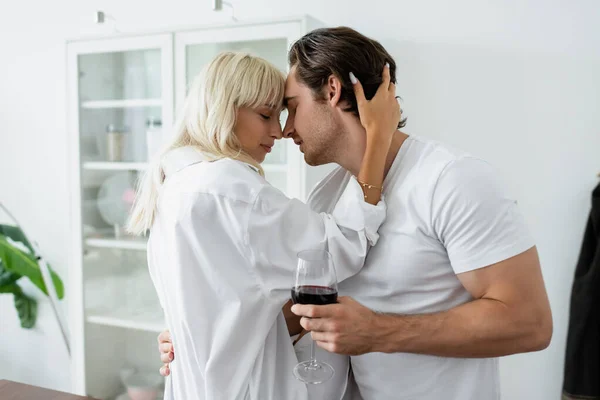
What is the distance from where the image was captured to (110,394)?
2861 mm

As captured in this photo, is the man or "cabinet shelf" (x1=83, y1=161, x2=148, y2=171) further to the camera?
"cabinet shelf" (x1=83, y1=161, x2=148, y2=171)

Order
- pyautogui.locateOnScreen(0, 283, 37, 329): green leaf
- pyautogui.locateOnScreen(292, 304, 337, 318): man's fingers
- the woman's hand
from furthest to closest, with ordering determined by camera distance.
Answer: pyautogui.locateOnScreen(0, 283, 37, 329): green leaf → the woman's hand → pyautogui.locateOnScreen(292, 304, 337, 318): man's fingers

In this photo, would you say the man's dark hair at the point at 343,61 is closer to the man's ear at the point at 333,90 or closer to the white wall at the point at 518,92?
the man's ear at the point at 333,90

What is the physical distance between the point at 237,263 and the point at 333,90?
562 mm

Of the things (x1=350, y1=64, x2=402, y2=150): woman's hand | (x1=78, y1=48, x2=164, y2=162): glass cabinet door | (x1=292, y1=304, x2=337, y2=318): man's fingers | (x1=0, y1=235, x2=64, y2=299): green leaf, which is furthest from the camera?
(x1=0, y1=235, x2=64, y2=299): green leaf

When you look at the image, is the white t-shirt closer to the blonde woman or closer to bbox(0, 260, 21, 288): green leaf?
the blonde woman

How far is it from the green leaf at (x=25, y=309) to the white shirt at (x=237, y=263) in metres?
2.34

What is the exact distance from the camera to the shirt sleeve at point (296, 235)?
4.06 ft

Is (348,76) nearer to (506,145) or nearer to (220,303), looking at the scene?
(220,303)

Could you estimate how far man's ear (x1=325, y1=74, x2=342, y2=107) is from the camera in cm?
148

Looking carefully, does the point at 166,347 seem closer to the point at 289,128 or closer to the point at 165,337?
the point at 165,337

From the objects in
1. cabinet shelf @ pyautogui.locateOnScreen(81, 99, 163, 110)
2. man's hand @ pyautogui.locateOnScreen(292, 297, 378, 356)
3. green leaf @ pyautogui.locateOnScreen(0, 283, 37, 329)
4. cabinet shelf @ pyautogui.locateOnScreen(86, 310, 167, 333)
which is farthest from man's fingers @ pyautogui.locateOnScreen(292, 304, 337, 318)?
green leaf @ pyautogui.locateOnScreen(0, 283, 37, 329)

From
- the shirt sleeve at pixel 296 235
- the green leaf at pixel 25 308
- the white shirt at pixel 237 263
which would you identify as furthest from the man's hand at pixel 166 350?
the green leaf at pixel 25 308

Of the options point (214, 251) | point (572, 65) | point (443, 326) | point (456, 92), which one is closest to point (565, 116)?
point (572, 65)
